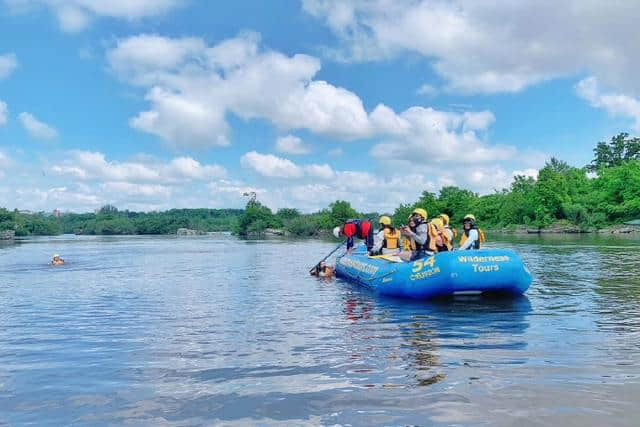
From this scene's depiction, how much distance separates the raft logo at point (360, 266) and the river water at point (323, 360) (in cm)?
132

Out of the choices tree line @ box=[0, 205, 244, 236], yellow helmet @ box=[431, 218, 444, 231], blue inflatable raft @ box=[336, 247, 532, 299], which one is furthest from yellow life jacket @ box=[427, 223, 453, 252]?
tree line @ box=[0, 205, 244, 236]

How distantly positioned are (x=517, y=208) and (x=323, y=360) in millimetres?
93977

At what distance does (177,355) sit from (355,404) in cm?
347

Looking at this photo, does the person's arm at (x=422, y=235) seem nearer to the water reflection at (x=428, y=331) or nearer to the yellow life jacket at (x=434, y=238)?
the yellow life jacket at (x=434, y=238)

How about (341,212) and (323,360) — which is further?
(341,212)

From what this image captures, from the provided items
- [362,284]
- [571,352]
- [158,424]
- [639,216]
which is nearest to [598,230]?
[639,216]

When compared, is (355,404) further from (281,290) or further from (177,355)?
(281,290)

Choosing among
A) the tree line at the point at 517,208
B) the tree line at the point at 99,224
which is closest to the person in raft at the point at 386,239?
the tree line at the point at 517,208

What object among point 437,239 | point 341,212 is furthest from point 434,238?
point 341,212

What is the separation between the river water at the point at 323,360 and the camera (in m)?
5.39

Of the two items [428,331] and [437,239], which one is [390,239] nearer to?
[437,239]

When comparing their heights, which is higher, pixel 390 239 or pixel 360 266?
pixel 390 239

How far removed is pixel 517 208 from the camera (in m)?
94.6

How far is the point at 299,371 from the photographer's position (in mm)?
6875
